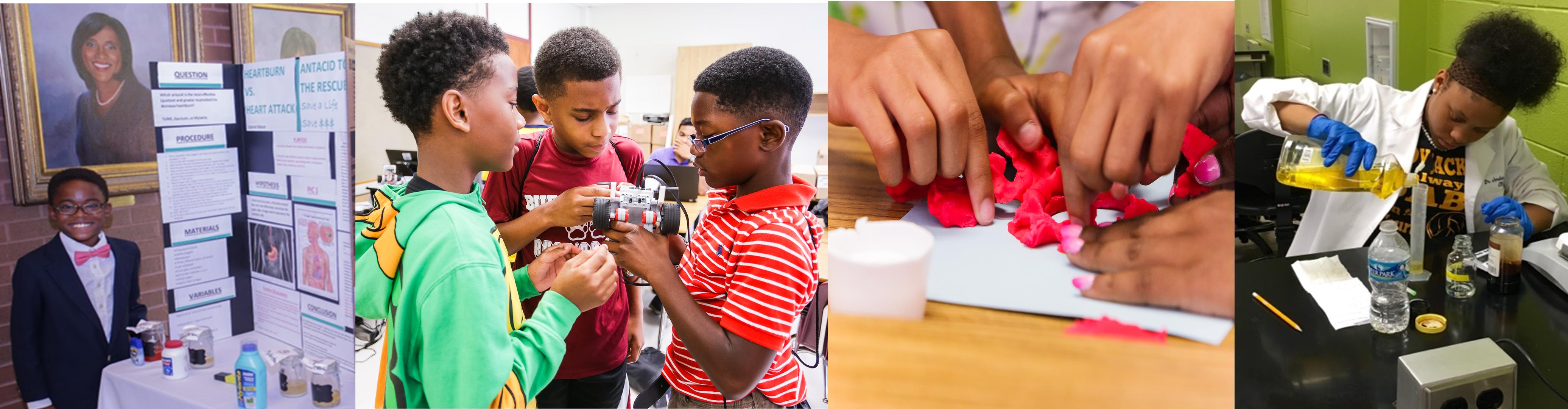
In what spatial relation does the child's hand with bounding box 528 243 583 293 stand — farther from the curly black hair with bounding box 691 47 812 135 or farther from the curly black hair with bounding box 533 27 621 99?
the curly black hair with bounding box 691 47 812 135

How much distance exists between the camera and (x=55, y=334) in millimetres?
2453

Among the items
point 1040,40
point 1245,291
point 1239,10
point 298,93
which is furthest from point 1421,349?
point 298,93

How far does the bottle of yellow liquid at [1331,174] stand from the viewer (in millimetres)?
2146

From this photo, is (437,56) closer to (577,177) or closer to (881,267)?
(577,177)

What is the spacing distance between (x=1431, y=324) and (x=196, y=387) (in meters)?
3.22

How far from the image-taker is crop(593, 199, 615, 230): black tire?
163 centimetres

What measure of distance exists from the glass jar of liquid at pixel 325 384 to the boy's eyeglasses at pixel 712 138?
3.78ft

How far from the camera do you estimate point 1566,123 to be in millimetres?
2107

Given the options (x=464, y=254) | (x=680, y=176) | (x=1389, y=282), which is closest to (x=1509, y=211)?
(x=1389, y=282)

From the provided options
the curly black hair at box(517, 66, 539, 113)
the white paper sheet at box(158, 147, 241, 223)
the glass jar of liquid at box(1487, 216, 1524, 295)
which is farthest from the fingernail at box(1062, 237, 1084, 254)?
the white paper sheet at box(158, 147, 241, 223)

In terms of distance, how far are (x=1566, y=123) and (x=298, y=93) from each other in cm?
321

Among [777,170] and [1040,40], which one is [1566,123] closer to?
[1040,40]

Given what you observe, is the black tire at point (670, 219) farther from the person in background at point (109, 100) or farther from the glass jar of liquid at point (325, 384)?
the person in background at point (109, 100)

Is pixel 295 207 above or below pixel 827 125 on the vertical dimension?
below
